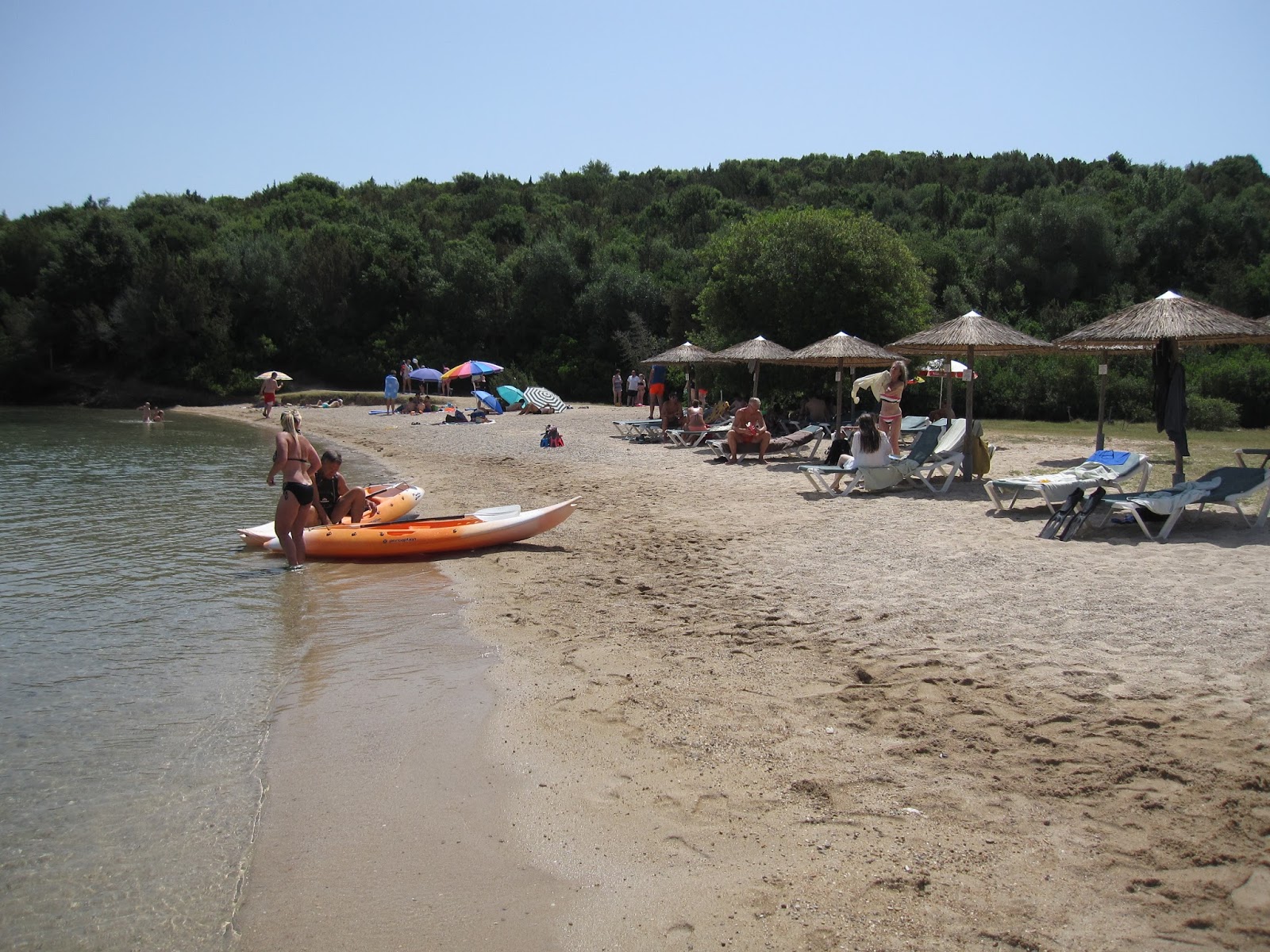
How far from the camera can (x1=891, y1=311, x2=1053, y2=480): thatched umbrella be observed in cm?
1167

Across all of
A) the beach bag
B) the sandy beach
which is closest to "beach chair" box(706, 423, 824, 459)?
the beach bag

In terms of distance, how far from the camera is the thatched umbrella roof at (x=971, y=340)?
38.4 feet

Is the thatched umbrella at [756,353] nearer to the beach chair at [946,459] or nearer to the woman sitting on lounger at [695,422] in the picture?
the woman sitting on lounger at [695,422]

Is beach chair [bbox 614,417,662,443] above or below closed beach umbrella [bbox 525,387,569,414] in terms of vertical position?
below

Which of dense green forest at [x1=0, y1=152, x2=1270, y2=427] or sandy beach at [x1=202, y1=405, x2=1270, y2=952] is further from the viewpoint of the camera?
dense green forest at [x1=0, y1=152, x2=1270, y2=427]

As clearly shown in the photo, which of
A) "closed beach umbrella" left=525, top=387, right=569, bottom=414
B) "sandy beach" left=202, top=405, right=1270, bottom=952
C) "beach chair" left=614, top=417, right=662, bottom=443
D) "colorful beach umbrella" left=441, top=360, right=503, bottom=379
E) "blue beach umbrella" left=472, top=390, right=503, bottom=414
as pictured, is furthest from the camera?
"colorful beach umbrella" left=441, top=360, right=503, bottom=379

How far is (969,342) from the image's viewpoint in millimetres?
11656

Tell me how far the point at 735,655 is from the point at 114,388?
41.9 metres

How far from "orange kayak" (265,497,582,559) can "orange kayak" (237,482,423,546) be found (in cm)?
24

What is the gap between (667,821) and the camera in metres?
4.00

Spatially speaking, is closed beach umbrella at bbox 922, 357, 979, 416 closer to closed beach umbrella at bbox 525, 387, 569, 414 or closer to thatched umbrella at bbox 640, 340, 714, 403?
thatched umbrella at bbox 640, 340, 714, 403

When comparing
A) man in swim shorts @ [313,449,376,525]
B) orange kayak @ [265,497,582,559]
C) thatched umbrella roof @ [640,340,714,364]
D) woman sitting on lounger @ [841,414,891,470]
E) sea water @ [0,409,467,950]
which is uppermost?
thatched umbrella roof @ [640,340,714,364]

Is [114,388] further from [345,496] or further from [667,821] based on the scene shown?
[667,821]

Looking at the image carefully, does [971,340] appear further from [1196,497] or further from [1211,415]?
[1211,415]
